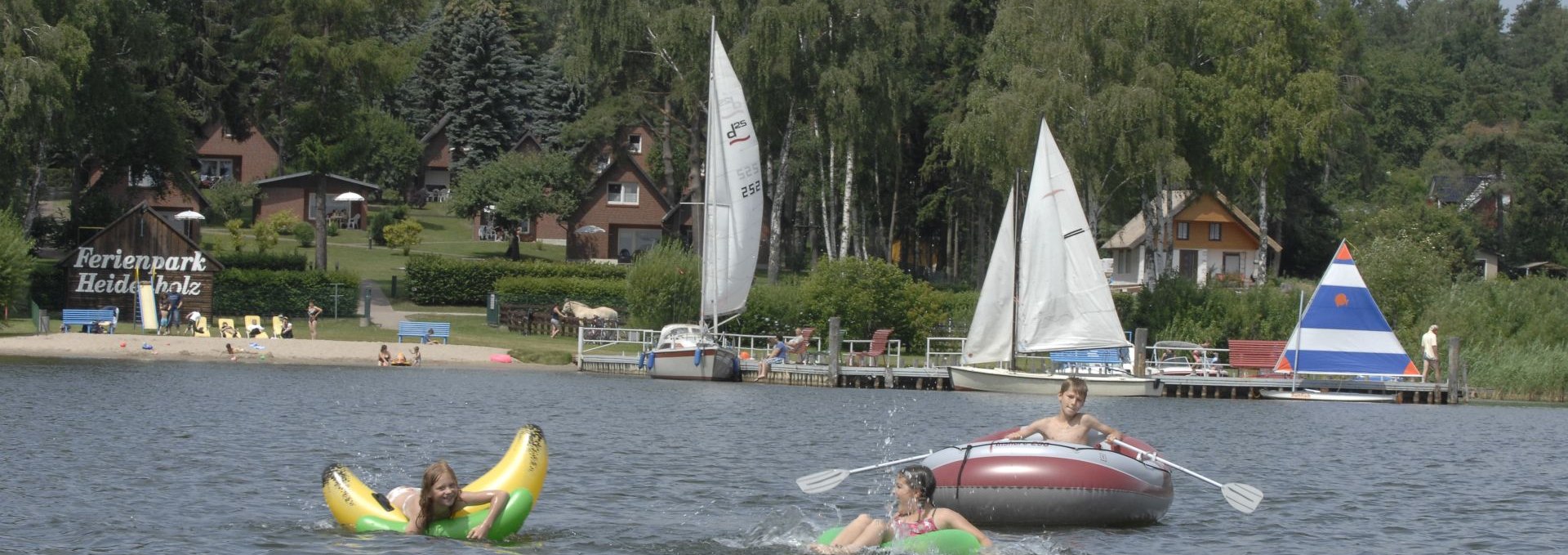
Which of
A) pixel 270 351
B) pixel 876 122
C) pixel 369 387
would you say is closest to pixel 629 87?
pixel 876 122

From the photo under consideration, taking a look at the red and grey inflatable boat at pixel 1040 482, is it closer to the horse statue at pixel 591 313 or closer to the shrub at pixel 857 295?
the shrub at pixel 857 295

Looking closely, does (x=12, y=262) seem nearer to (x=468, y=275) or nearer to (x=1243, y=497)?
(x=468, y=275)

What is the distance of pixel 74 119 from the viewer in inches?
2124

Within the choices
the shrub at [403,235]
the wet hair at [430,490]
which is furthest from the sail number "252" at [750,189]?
the shrub at [403,235]

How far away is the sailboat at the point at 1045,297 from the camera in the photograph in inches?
1657

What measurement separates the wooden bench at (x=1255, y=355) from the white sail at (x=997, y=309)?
812 centimetres

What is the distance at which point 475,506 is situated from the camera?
1720cm

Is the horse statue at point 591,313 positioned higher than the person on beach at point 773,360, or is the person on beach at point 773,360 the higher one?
the horse statue at point 591,313

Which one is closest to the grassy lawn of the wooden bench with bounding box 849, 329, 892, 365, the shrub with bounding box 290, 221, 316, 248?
the shrub with bounding box 290, 221, 316, 248

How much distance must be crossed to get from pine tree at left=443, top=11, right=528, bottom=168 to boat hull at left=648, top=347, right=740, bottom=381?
5272 cm

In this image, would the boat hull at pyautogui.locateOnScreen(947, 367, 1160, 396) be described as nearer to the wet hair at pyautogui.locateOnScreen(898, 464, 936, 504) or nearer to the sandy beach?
the sandy beach

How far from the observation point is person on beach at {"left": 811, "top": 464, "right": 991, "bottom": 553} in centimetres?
1598

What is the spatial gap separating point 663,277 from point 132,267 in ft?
54.4

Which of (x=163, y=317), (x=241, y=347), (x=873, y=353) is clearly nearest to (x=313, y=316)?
(x=241, y=347)
